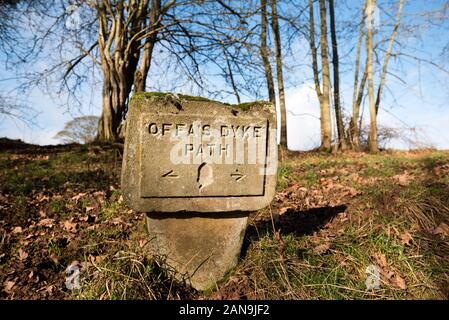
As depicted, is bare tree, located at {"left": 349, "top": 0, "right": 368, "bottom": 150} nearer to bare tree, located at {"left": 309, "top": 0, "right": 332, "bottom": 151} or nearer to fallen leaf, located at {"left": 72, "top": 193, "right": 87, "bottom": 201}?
bare tree, located at {"left": 309, "top": 0, "right": 332, "bottom": 151}

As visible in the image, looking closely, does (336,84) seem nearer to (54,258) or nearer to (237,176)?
(237,176)

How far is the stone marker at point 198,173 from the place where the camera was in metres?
2.69

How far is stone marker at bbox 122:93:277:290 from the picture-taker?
269cm

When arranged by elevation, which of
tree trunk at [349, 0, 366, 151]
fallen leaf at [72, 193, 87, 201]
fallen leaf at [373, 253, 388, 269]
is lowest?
fallen leaf at [373, 253, 388, 269]

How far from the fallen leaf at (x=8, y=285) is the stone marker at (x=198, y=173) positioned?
1.23 metres

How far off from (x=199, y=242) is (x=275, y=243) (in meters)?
0.75

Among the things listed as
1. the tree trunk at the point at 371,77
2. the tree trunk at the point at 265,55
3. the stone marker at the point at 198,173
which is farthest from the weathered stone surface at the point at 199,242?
the tree trunk at the point at 371,77

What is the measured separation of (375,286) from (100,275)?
7.28ft

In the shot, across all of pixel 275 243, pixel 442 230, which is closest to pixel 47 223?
pixel 275 243

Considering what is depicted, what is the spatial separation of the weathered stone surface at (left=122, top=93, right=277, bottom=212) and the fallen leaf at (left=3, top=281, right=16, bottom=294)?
4.20ft

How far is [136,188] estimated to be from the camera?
2.71 metres

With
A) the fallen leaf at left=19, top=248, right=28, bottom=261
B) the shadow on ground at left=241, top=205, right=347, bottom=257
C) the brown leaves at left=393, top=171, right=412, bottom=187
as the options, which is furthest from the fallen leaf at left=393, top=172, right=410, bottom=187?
the fallen leaf at left=19, top=248, right=28, bottom=261
